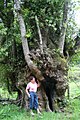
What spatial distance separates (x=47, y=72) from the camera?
10.0m

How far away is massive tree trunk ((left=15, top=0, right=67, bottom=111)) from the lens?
32.3 ft

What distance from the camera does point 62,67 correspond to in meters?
10.4

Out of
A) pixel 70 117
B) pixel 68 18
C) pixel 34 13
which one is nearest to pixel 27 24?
pixel 34 13

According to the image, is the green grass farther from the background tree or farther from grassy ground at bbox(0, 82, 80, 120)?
the background tree

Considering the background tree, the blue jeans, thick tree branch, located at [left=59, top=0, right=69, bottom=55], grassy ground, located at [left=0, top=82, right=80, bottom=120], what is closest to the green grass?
grassy ground, located at [left=0, top=82, right=80, bottom=120]

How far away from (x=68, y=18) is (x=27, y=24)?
2.05m

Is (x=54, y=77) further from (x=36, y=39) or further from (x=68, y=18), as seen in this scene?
(x=68, y=18)

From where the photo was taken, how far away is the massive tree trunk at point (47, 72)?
32.3ft

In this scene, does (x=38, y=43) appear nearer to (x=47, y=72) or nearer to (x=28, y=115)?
(x=47, y=72)

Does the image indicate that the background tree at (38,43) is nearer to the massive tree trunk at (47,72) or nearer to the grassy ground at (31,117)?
the massive tree trunk at (47,72)

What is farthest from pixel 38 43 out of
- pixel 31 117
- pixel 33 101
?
pixel 31 117

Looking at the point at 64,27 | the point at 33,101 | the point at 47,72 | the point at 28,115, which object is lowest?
the point at 28,115

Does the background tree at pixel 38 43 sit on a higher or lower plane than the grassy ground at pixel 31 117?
higher

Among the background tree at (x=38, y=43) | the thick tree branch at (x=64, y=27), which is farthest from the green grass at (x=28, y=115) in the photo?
the thick tree branch at (x=64, y=27)
